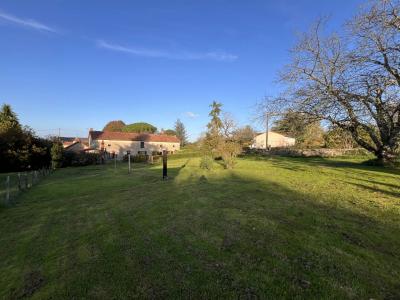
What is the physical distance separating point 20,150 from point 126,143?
997 inches

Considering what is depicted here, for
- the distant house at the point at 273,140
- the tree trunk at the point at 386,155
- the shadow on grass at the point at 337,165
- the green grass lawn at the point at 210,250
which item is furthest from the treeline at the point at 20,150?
the distant house at the point at 273,140

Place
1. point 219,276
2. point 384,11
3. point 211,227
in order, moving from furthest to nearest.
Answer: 1. point 384,11
2. point 211,227
3. point 219,276

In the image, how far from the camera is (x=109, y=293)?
300 cm

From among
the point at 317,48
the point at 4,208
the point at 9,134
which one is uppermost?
the point at 317,48

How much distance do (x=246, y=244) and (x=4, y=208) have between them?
903 centimetres

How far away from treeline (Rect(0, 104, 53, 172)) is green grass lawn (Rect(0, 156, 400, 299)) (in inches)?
980

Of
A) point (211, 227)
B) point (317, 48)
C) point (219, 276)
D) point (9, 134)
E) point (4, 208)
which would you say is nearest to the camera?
point (219, 276)

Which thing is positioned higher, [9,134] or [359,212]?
[9,134]

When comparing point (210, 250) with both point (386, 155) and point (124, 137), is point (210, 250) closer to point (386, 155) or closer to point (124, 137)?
point (386, 155)

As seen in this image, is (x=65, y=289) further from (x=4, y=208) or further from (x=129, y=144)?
(x=129, y=144)

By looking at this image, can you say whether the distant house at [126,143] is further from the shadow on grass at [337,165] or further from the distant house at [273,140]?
the shadow on grass at [337,165]

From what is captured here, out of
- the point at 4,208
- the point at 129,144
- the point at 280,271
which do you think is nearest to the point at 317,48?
the point at 280,271

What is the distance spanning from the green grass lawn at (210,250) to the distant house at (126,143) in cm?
4371

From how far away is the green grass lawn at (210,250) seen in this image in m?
3.01
